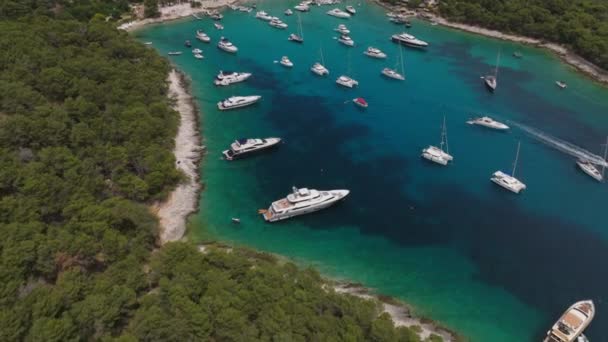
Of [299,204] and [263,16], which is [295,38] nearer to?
[263,16]

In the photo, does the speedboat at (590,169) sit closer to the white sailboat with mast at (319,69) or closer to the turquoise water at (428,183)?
the turquoise water at (428,183)

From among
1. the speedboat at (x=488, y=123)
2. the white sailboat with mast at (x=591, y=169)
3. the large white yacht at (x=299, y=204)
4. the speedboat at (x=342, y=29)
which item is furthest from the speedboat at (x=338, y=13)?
the large white yacht at (x=299, y=204)

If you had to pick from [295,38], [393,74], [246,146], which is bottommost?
[246,146]

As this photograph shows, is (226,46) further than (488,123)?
Yes

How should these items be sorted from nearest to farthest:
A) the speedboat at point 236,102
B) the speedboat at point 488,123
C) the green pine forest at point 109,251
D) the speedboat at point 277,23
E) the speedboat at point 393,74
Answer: the green pine forest at point 109,251, the speedboat at point 488,123, the speedboat at point 236,102, the speedboat at point 393,74, the speedboat at point 277,23

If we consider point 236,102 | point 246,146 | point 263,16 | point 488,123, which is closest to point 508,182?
point 488,123

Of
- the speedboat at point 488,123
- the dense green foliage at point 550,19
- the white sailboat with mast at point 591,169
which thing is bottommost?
the white sailboat with mast at point 591,169

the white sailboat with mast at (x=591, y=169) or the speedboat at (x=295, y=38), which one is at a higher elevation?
the speedboat at (x=295, y=38)
